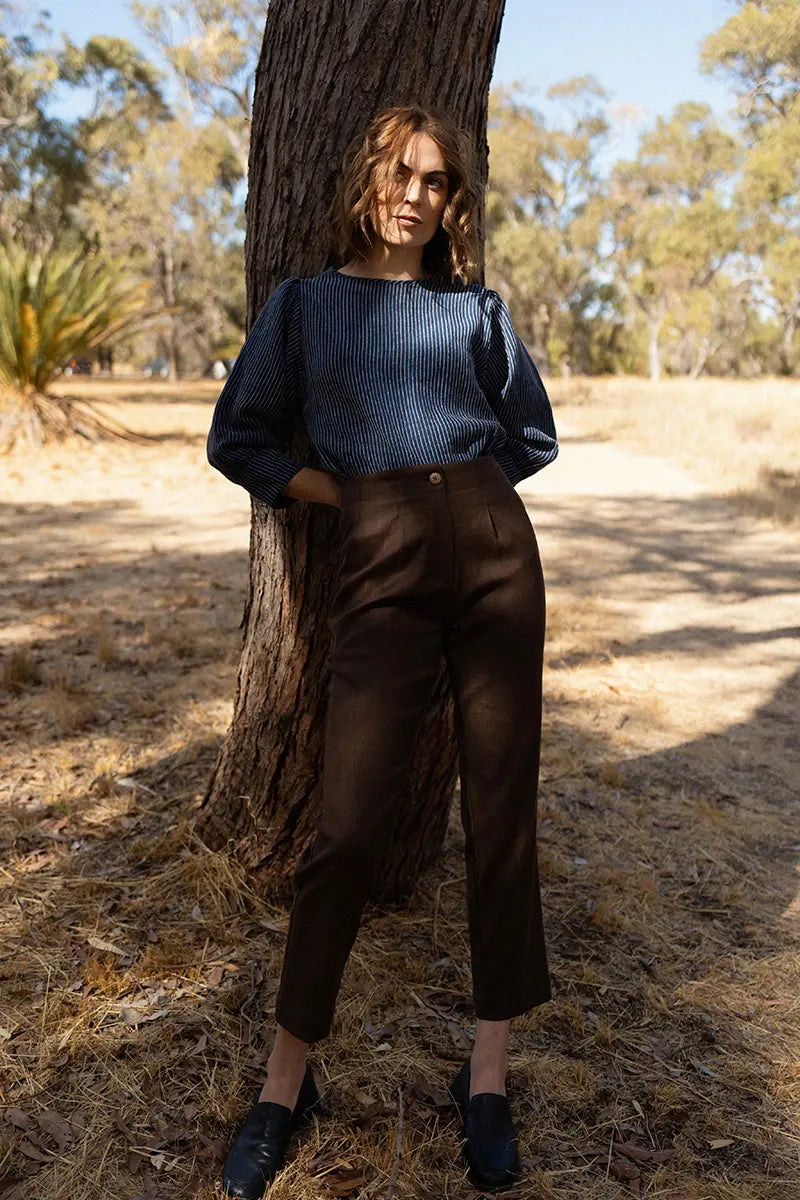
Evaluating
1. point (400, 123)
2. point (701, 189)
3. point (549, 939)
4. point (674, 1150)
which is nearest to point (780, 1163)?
point (674, 1150)

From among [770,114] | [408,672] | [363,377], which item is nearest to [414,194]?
[363,377]

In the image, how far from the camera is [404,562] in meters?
1.84

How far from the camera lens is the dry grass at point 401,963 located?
1889 mm

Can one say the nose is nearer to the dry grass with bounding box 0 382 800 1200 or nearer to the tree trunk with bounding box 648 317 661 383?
the dry grass with bounding box 0 382 800 1200

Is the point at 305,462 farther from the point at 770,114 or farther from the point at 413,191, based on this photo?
the point at 770,114

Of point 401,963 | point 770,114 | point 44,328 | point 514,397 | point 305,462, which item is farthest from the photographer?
point 770,114

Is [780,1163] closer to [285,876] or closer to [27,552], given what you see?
[285,876]

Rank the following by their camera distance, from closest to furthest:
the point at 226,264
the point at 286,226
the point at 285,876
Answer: the point at 286,226, the point at 285,876, the point at 226,264

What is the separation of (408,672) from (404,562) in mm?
209

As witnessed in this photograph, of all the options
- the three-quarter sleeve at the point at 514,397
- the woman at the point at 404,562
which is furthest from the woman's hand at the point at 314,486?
the three-quarter sleeve at the point at 514,397

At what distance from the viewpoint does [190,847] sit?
2.75 m

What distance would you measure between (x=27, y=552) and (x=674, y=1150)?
18.6ft

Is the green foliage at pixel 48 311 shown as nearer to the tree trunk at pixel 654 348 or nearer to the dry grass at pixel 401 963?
the dry grass at pixel 401 963

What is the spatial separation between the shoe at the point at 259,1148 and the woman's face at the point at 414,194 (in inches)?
67.3
